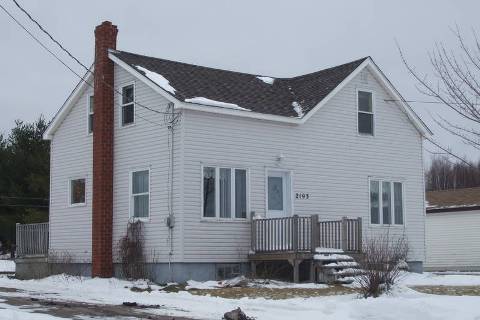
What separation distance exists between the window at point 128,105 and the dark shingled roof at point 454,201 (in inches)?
699

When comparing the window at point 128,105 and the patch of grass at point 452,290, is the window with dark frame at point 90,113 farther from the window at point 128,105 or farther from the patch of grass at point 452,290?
the patch of grass at point 452,290

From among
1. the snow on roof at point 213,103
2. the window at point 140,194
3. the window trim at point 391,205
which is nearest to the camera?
the snow on roof at point 213,103

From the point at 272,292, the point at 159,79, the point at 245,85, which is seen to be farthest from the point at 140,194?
the point at 272,292

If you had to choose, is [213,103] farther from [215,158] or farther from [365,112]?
[365,112]

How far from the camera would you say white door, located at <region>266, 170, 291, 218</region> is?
22812 mm

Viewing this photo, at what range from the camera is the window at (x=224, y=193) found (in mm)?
21344

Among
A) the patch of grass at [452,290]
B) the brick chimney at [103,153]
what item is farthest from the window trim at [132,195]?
the patch of grass at [452,290]

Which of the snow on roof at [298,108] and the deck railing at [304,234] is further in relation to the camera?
the snow on roof at [298,108]

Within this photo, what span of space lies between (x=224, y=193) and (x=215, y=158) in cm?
104

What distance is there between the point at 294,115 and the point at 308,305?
9.71 m

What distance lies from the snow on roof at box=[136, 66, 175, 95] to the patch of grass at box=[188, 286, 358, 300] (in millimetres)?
5870

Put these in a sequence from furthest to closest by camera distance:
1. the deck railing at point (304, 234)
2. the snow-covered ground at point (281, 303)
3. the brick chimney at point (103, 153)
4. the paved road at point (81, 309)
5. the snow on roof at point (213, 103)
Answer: the brick chimney at point (103, 153)
the snow on roof at point (213, 103)
the deck railing at point (304, 234)
the paved road at point (81, 309)
the snow-covered ground at point (281, 303)

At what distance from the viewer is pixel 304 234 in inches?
816

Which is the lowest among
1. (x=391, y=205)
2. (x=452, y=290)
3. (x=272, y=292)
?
(x=452, y=290)
